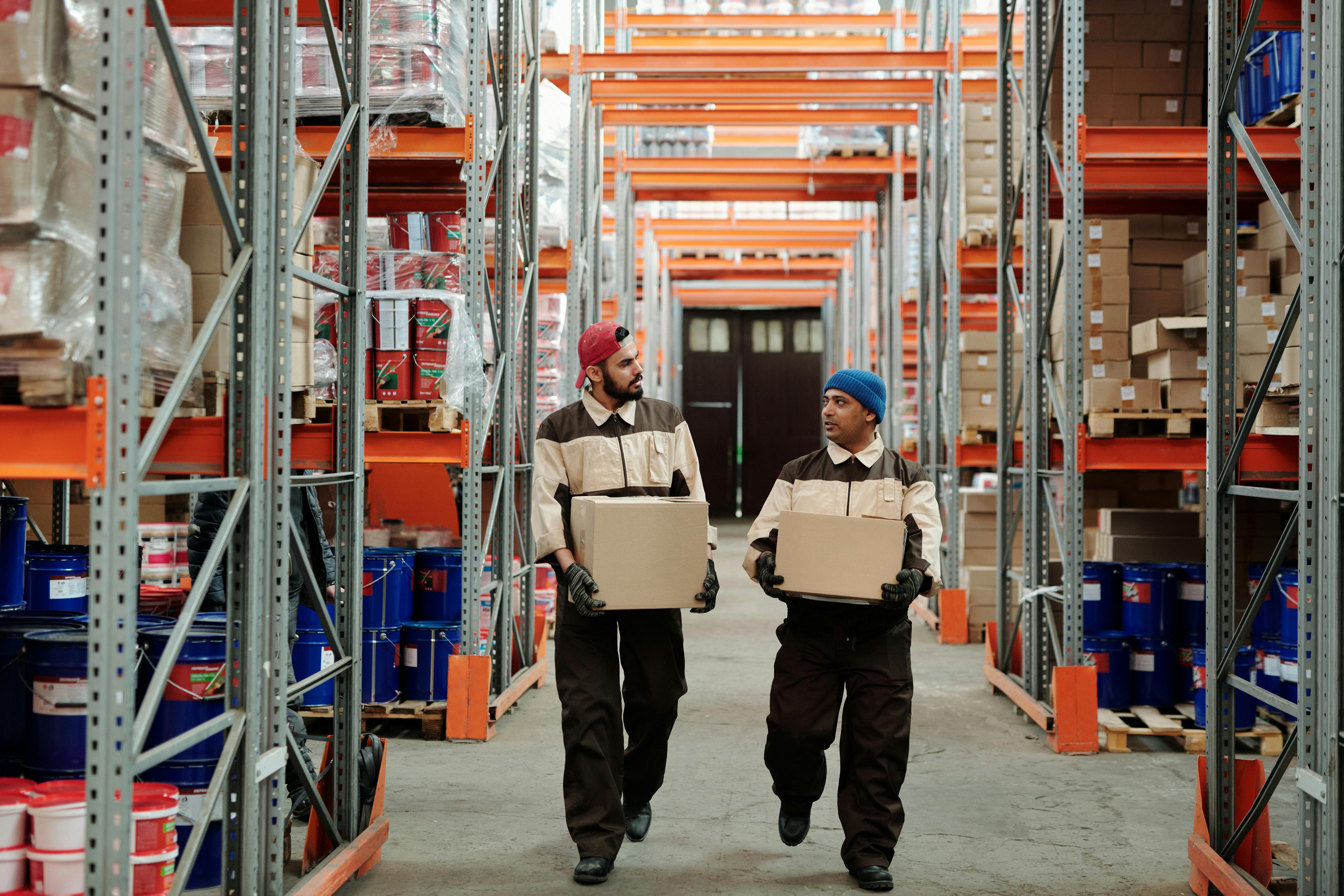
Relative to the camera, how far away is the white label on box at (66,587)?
5.25 metres

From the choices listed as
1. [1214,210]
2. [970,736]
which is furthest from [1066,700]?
[1214,210]

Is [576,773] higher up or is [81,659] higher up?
[81,659]

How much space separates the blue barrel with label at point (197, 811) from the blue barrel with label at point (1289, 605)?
502cm

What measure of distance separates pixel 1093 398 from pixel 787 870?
3267 mm

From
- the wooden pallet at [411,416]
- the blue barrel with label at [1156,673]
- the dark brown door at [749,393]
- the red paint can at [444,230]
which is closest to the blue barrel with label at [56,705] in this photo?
the wooden pallet at [411,416]

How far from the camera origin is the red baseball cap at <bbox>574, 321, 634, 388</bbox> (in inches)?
169

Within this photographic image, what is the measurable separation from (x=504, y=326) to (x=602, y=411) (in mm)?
3050

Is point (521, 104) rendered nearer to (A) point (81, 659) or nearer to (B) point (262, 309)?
(B) point (262, 309)

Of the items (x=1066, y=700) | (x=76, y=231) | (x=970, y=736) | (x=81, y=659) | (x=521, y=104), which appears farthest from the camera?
(x=521, y=104)

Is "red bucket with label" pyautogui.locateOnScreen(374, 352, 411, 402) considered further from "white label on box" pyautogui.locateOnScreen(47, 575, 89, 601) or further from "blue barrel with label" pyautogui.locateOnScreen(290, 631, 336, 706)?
"white label on box" pyautogui.locateOnScreen(47, 575, 89, 601)

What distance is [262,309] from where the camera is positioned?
337cm

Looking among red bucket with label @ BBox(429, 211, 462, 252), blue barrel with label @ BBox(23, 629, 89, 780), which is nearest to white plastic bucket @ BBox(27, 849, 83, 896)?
blue barrel with label @ BBox(23, 629, 89, 780)

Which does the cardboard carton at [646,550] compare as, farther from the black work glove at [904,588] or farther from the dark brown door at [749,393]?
the dark brown door at [749,393]

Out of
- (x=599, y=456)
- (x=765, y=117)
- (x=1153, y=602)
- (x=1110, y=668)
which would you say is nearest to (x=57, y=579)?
(x=599, y=456)
